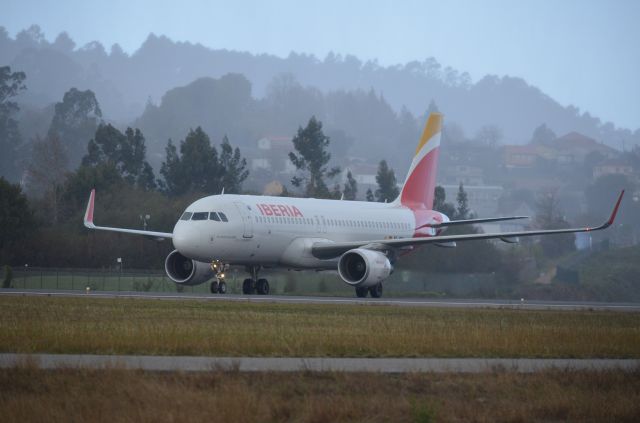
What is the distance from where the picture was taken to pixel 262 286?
153ft

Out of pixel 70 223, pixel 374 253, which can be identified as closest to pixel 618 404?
pixel 374 253

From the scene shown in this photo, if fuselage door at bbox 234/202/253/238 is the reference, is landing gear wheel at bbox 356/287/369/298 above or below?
below

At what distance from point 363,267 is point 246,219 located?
4.92m

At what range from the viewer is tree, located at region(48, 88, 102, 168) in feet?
594

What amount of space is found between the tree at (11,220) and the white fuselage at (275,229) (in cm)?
1772

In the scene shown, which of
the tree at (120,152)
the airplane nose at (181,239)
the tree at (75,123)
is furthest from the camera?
the tree at (75,123)

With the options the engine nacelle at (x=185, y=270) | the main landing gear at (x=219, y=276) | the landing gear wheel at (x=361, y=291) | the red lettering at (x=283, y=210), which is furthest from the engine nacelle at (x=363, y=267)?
the engine nacelle at (x=185, y=270)

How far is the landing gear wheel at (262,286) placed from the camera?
153 feet

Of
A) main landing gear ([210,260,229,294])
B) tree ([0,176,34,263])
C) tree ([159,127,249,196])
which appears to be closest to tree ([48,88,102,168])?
tree ([159,127,249,196])

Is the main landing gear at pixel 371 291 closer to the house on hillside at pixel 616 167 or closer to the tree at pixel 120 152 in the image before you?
the tree at pixel 120 152

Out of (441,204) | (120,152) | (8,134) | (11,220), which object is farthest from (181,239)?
(8,134)

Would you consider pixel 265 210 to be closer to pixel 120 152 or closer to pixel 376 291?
pixel 376 291

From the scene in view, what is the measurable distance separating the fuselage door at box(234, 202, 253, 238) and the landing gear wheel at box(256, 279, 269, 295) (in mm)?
3233

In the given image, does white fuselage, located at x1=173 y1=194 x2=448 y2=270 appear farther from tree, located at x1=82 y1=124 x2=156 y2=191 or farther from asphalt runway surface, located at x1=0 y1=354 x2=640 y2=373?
tree, located at x1=82 y1=124 x2=156 y2=191
